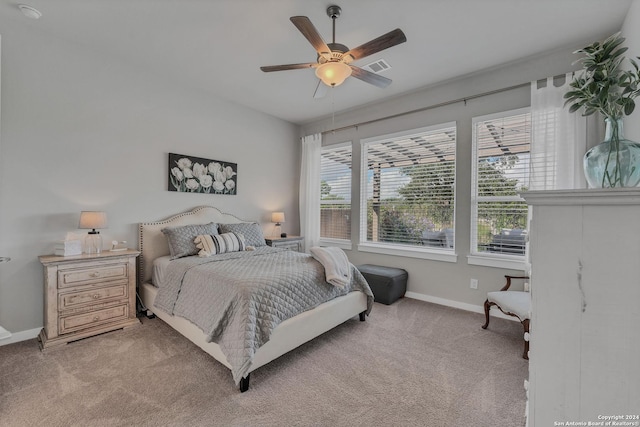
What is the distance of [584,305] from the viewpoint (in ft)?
2.92

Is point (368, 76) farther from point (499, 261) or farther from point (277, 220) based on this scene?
point (277, 220)

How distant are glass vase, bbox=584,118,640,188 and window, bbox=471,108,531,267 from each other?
2.35 m

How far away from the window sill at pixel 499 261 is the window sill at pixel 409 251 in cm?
22

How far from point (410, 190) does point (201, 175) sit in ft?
9.85

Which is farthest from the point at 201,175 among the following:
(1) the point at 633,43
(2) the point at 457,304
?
(1) the point at 633,43

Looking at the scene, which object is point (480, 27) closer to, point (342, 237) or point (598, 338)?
point (598, 338)

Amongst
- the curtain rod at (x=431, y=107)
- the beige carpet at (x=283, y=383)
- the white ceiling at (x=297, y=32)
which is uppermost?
the white ceiling at (x=297, y=32)

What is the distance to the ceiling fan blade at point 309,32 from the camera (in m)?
1.82

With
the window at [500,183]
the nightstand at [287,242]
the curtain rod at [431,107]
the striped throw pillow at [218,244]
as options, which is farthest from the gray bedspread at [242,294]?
the curtain rod at [431,107]

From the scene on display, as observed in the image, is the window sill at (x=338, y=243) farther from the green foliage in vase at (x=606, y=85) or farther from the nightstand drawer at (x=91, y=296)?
the green foliage in vase at (x=606, y=85)

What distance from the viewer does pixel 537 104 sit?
9.51 feet

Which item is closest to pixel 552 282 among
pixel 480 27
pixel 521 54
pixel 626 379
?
pixel 626 379

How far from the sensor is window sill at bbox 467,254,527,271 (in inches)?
122

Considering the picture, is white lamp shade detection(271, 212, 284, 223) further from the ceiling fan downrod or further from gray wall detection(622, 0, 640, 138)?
gray wall detection(622, 0, 640, 138)
